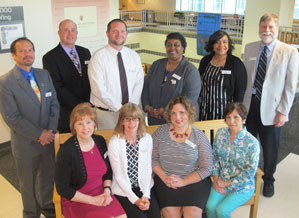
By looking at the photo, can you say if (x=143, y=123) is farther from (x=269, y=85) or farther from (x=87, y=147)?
(x=269, y=85)

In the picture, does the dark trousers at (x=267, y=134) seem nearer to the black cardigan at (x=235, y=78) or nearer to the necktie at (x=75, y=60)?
the black cardigan at (x=235, y=78)

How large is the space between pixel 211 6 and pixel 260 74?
41.4ft

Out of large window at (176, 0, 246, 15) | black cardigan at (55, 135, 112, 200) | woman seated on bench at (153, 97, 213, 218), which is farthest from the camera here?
large window at (176, 0, 246, 15)

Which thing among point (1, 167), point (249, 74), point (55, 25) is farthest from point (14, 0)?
point (249, 74)

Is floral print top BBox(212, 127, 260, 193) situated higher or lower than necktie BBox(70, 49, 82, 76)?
lower

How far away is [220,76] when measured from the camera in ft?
9.84

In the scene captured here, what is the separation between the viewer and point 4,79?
7.81 feet

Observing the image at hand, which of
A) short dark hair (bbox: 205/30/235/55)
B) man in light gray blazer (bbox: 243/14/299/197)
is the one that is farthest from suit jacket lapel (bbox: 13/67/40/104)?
man in light gray blazer (bbox: 243/14/299/197)

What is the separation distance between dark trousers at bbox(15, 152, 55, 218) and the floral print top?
1.51m

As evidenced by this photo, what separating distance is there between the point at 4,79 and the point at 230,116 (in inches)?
72.2

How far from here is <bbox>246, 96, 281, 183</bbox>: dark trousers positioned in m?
3.06

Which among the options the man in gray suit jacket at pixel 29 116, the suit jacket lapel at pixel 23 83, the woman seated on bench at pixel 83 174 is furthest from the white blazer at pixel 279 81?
the suit jacket lapel at pixel 23 83

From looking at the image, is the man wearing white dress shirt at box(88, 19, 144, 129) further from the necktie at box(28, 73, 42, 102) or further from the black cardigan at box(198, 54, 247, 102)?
the black cardigan at box(198, 54, 247, 102)

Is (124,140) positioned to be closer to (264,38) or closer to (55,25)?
(264,38)
